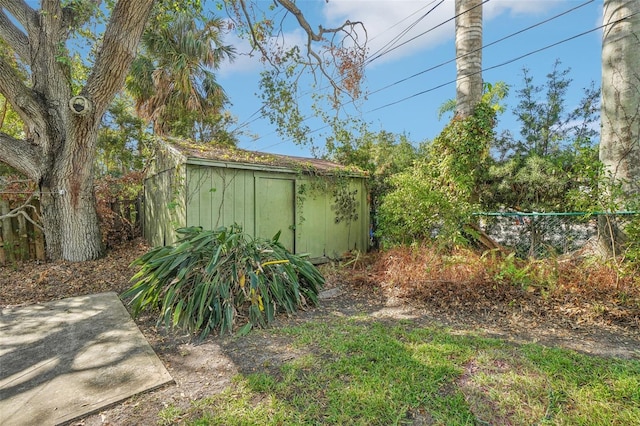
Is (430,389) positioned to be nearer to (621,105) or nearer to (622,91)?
(621,105)

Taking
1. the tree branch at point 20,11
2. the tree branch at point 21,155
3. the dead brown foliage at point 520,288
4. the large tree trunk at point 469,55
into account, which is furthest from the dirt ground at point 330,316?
the tree branch at point 20,11

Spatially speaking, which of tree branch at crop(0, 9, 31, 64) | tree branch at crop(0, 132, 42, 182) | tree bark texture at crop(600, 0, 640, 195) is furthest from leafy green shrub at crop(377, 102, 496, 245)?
tree branch at crop(0, 9, 31, 64)

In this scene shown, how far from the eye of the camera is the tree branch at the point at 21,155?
5129 mm

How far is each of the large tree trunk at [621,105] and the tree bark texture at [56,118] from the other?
675cm

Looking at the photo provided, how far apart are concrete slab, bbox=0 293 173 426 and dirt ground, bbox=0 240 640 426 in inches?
5.2

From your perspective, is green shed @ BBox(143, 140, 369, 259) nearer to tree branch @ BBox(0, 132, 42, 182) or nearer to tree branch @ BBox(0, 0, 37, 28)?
tree branch @ BBox(0, 132, 42, 182)

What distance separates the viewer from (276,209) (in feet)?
19.3

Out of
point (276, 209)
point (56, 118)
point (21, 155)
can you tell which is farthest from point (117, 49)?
point (276, 209)

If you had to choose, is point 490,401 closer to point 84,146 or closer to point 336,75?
point 336,75

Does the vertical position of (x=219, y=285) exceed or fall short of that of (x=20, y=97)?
it falls short

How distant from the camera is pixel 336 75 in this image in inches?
250

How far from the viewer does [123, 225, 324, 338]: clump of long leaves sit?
305cm

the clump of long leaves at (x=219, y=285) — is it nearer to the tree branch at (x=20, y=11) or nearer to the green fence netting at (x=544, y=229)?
the green fence netting at (x=544, y=229)

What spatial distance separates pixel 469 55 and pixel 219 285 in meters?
5.30
